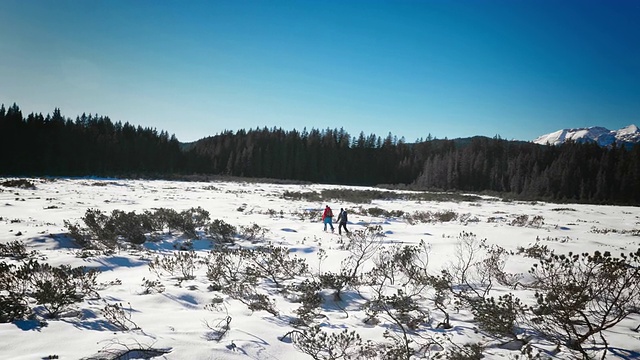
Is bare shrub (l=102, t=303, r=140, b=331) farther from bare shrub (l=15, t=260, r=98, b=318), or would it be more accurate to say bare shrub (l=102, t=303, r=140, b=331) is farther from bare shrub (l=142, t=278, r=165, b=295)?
bare shrub (l=142, t=278, r=165, b=295)

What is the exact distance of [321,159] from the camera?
86438 mm

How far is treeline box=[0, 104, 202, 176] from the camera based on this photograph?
175 feet

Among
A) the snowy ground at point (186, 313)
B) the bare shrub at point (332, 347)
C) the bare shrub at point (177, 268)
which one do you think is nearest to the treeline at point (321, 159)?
the snowy ground at point (186, 313)

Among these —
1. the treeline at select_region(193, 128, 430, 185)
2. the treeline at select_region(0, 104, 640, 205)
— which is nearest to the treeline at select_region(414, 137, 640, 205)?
the treeline at select_region(0, 104, 640, 205)

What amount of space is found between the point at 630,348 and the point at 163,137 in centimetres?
9535

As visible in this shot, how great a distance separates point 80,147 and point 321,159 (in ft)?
182

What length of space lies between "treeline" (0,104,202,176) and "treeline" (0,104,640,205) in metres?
0.17

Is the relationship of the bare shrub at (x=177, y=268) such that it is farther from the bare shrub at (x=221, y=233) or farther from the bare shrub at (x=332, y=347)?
the bare shrub at (x=332, y=347)

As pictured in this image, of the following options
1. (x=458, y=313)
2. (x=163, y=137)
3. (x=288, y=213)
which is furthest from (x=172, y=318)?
(x=163, y=137)

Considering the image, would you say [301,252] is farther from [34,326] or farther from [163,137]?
[163,137]

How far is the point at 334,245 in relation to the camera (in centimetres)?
1167

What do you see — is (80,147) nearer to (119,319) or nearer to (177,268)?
(177,268)

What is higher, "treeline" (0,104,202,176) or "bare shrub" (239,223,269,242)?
"treeline" (0,104,202,176)

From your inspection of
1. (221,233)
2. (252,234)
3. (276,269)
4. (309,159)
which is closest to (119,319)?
(276,269)
